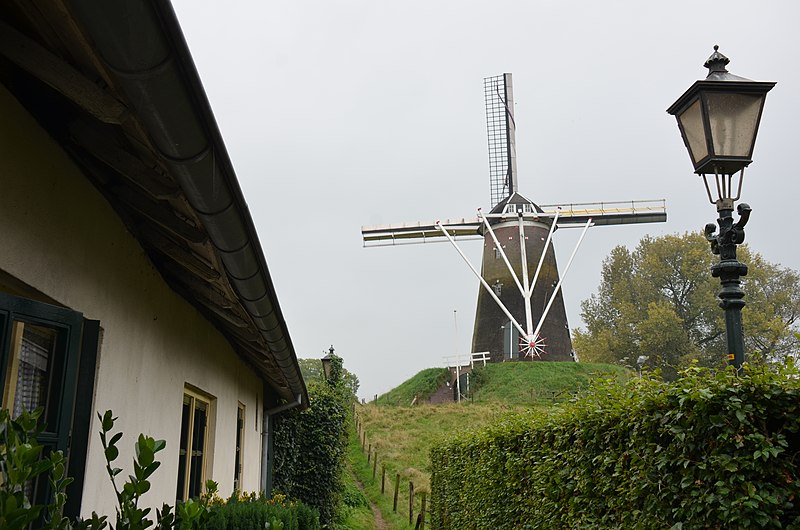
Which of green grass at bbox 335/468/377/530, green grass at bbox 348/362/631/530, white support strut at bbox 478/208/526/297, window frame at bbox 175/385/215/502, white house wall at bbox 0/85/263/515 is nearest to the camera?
white house wall at bbox 0/85/263/515

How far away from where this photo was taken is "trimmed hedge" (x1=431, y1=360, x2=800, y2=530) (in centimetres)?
281

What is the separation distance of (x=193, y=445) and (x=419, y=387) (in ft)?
95.9

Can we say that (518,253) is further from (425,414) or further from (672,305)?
(672,305)

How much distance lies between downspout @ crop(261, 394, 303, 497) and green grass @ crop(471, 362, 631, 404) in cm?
1800

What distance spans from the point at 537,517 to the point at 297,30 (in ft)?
47.7

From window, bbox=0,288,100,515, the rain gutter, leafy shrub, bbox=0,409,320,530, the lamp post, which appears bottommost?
leafy shrub, bbox=0,409,320,530

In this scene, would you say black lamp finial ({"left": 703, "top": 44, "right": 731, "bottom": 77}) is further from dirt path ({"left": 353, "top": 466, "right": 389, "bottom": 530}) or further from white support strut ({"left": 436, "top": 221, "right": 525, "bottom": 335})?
white support strut ({"left": 436, "top": 221, "right": 525, "bottom": 335})

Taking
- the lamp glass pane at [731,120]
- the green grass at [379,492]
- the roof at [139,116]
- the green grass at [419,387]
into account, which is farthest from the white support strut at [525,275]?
the roof at [139,116]

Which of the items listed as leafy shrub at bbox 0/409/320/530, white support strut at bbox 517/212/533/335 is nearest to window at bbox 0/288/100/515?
leafy shrub at bbox 0/409/320/530

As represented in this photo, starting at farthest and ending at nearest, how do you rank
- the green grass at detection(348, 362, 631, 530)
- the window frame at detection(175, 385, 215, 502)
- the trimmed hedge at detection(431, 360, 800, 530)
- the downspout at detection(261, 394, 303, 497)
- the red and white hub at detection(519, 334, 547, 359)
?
the red and white hub at detection(519, 334, 547, 359) → the green grass at detection(348, 362, 631, 530) → the downspout at detection(261, 394, 303, 497) → the window frame at detection(175, 385, 215, 502) → the trimmed hedge at detection(431, 360, 800, 530)

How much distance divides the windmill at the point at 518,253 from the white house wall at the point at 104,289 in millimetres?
25561

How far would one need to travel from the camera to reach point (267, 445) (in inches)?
433

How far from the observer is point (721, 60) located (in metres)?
4.25

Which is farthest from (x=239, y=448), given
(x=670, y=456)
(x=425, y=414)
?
(x=425, y=414)
